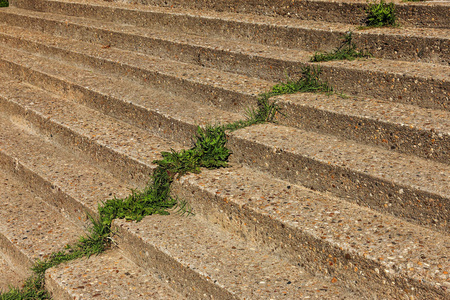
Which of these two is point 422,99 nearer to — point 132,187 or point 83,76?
point 132,187

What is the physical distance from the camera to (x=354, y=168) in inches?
100

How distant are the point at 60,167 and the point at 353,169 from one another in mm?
2350

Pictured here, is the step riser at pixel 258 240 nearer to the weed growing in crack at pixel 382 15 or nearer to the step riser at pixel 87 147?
the step riser at pixel 87 147

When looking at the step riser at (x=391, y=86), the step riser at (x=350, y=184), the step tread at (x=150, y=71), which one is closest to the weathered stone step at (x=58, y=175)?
the step tread at (x=150, y=71)

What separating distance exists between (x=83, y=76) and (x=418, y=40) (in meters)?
3.18

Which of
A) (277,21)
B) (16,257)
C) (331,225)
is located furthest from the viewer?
(277,21)

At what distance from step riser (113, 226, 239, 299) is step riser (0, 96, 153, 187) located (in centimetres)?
45

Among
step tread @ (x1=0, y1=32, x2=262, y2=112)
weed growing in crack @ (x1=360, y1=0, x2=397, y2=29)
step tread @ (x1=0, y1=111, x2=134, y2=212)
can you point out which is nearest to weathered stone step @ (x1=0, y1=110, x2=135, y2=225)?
step tread @ (x1=0, y1=111, x2=134, y2=212)

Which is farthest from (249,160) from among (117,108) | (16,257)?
(16,257)

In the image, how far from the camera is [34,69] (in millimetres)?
5215

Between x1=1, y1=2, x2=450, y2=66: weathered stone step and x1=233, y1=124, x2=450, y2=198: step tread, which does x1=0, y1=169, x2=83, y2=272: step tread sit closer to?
x1=233, y1=124, x2=450, y2=198: step tread

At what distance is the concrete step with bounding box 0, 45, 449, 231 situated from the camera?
2312 millimetres

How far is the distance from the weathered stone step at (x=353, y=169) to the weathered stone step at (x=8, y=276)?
1.68m

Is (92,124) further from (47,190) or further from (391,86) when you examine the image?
(391,86)
